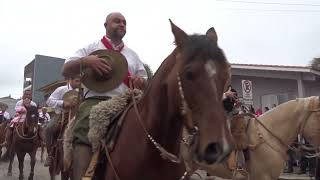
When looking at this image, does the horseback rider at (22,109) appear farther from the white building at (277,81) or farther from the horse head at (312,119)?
the white building at (277,81)

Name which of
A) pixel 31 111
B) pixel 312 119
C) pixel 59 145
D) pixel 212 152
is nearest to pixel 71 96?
pixel 59 145

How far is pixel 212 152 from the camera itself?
291 centimetres

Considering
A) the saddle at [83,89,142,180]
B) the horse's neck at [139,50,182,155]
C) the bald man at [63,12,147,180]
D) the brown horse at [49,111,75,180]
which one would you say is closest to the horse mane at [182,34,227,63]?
the horse's neck at [139,50,182,155]

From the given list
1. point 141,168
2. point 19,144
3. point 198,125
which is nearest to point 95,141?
point 141,168

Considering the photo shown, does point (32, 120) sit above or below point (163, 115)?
below

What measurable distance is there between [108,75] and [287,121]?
187 inches

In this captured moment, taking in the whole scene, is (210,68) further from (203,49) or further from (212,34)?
(212,34)

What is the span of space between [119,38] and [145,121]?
1393 millimetres

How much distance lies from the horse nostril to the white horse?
503 centimetres

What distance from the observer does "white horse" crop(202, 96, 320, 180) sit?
7.81 m

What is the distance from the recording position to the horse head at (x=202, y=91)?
2926mm

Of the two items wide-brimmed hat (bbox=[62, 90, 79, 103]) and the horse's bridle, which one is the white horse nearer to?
wide-brimmed hat (bbox=[62, 90, 79, 103])

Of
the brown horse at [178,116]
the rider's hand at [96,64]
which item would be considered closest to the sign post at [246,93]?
the rider's hand at [96,64]

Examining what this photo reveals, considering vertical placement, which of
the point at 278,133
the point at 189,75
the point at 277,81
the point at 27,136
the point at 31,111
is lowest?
the point at 27,136
